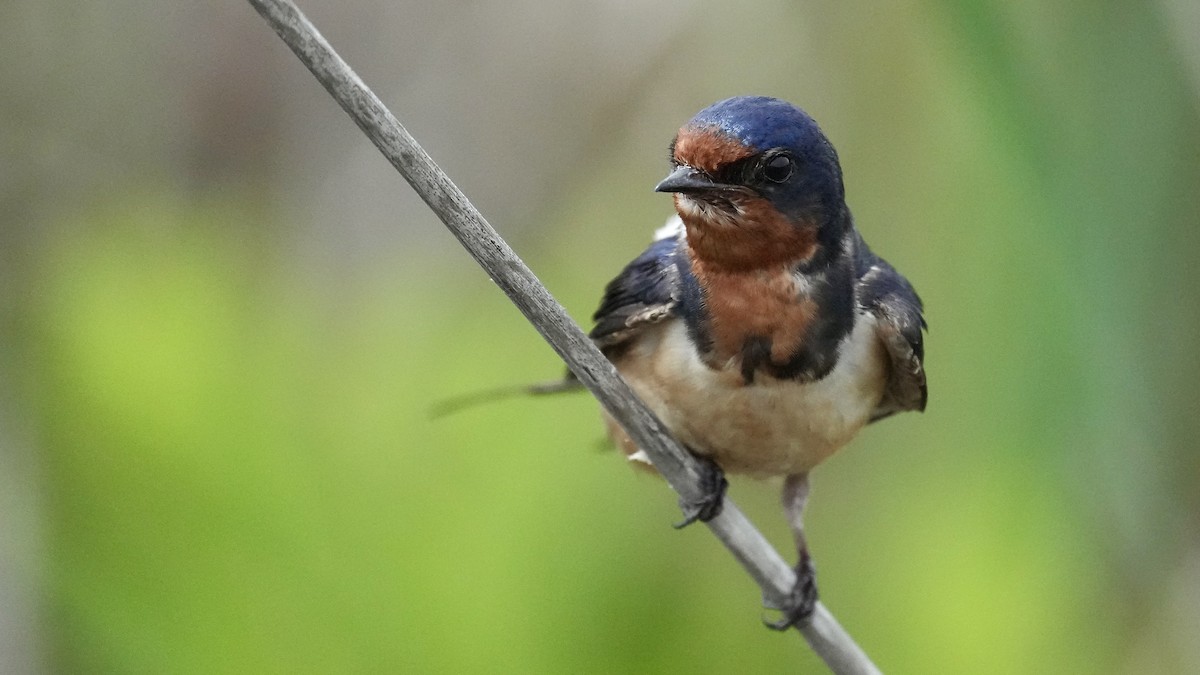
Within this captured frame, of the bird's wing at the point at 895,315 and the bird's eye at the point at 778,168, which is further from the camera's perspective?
the bird's wing at the point at 895,315

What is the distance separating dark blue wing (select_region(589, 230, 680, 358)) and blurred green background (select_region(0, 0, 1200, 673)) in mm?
107

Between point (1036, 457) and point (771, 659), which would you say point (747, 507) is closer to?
point (771, 659)

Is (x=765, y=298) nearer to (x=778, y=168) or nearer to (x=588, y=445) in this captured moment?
(x=778, y=168)

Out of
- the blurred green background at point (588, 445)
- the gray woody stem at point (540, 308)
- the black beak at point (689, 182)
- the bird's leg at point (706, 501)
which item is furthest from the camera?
the bird's leg at point (706, 501)

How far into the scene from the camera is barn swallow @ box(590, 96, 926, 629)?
1.13 metres

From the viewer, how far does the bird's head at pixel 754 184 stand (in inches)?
43.7

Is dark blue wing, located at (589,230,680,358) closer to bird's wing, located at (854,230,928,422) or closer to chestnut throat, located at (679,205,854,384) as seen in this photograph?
chestnut throat, located at (679,205,854,384)

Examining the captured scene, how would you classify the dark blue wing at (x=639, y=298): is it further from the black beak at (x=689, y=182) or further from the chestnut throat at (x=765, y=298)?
the black beak at (x=689, y=182)

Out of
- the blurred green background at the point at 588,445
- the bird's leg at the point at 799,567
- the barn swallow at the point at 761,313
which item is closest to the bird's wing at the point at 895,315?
the barn swallow at the point at 761,313

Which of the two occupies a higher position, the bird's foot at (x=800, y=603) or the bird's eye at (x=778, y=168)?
the bird's eye at (x=778, y=168)

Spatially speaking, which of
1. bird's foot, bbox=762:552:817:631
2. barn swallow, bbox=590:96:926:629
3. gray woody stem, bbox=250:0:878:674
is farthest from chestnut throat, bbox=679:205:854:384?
bird's foot, bbox=762:552:817:631

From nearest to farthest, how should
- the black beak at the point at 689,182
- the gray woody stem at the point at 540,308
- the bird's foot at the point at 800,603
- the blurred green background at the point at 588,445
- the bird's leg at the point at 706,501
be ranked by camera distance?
the gray woody stem at the point at 540,308 → the black beak at the point at 689,182 → the blurred green background at the point at 588,445 → the bird's leg at the point at 706,501 → the bird's foot at the point at 800,603

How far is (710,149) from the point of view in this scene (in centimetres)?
110

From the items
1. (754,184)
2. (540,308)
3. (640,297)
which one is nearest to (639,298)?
(640,297)
